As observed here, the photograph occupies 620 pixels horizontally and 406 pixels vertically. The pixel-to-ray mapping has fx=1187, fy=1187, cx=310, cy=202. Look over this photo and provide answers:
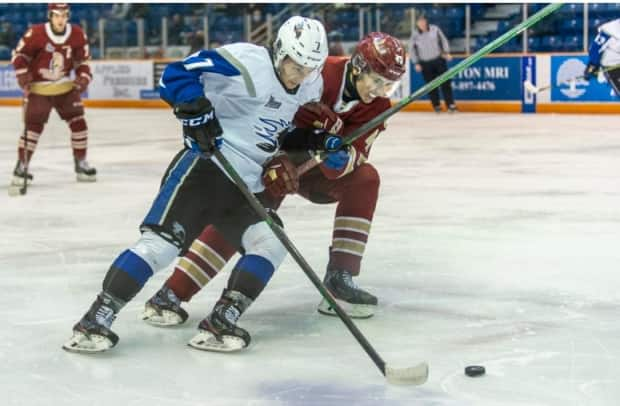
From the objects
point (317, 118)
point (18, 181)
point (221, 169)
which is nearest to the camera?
point (221, 169)

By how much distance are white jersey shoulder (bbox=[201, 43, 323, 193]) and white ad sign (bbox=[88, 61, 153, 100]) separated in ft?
44.5

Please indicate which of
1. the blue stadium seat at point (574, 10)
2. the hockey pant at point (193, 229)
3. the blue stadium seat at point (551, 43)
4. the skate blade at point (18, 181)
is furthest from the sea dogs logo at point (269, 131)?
the blue stadium seat at point (574, 10)

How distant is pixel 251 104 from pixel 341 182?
21.0 inches

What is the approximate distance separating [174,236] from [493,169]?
191 inches

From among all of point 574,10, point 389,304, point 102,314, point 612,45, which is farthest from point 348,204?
point 574,10

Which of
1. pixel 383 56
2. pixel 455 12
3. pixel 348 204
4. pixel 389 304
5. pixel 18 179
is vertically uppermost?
pixel 383 56

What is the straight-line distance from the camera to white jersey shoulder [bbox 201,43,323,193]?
10.4 feet

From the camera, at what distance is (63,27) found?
23.6 feet

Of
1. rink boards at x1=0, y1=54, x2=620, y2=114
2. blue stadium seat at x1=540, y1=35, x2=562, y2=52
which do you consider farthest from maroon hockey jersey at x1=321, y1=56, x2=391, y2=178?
blue stadium seat at x1=540, y1=35, x2=562, y2=52

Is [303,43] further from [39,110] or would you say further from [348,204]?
[39,110]

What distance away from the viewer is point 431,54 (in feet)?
45.1

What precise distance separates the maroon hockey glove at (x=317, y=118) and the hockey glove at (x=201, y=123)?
35cm

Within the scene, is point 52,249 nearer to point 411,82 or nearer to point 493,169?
point 493,169

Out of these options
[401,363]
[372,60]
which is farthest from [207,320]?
[372,60]
